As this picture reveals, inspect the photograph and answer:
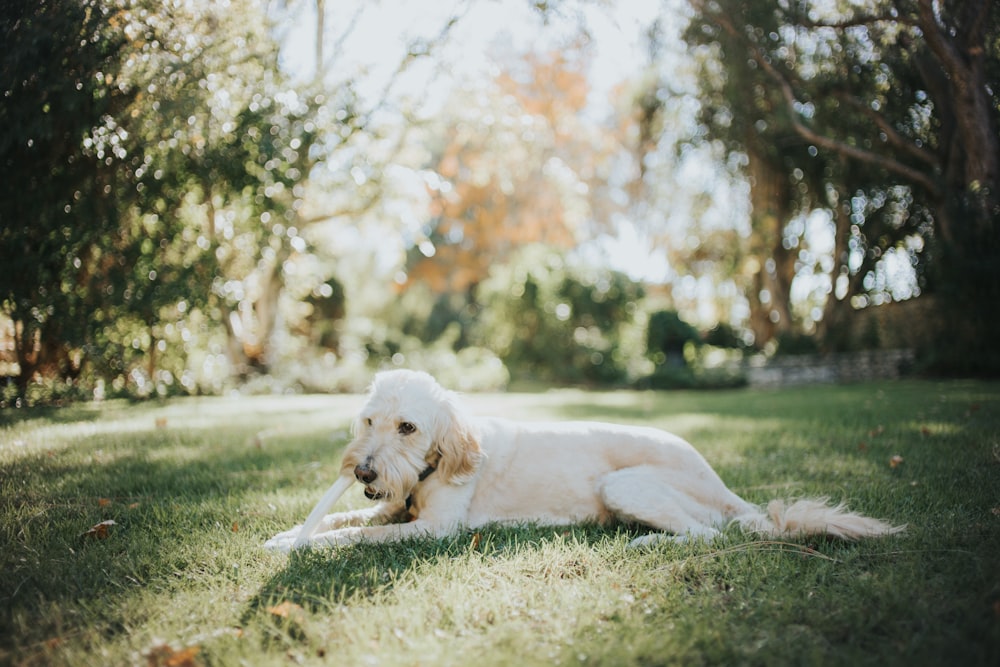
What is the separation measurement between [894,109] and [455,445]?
12.9 meters

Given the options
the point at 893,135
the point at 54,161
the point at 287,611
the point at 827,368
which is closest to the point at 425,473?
the point at 287,611

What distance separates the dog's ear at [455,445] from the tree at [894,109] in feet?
27.7

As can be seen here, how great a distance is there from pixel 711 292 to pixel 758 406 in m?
18.8

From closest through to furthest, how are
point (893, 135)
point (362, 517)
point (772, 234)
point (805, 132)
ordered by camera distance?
1. point (362, 517)
2. point (805, 132)
3. point (893, 135)
4. point (772, 234)

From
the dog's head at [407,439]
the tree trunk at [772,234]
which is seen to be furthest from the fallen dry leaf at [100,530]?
the tree trunk at [772,234]

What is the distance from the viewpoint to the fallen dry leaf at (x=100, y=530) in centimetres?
295

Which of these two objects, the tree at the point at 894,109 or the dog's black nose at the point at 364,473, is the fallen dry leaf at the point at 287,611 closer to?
the dog's black nose at the point at 364,473

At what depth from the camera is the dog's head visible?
3010 mm

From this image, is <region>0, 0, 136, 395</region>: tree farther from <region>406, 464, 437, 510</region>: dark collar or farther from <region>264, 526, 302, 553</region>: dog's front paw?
<region>406, 464, 437, 510</region>: dark collar

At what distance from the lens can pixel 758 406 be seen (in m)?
9.23

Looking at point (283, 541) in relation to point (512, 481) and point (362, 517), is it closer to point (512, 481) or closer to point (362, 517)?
point (362, 517)

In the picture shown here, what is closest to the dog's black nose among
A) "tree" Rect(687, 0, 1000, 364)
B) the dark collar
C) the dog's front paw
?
the dark collar

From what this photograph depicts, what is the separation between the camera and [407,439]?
3.10 m

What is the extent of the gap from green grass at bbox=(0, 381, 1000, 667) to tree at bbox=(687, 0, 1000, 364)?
6.68 m
